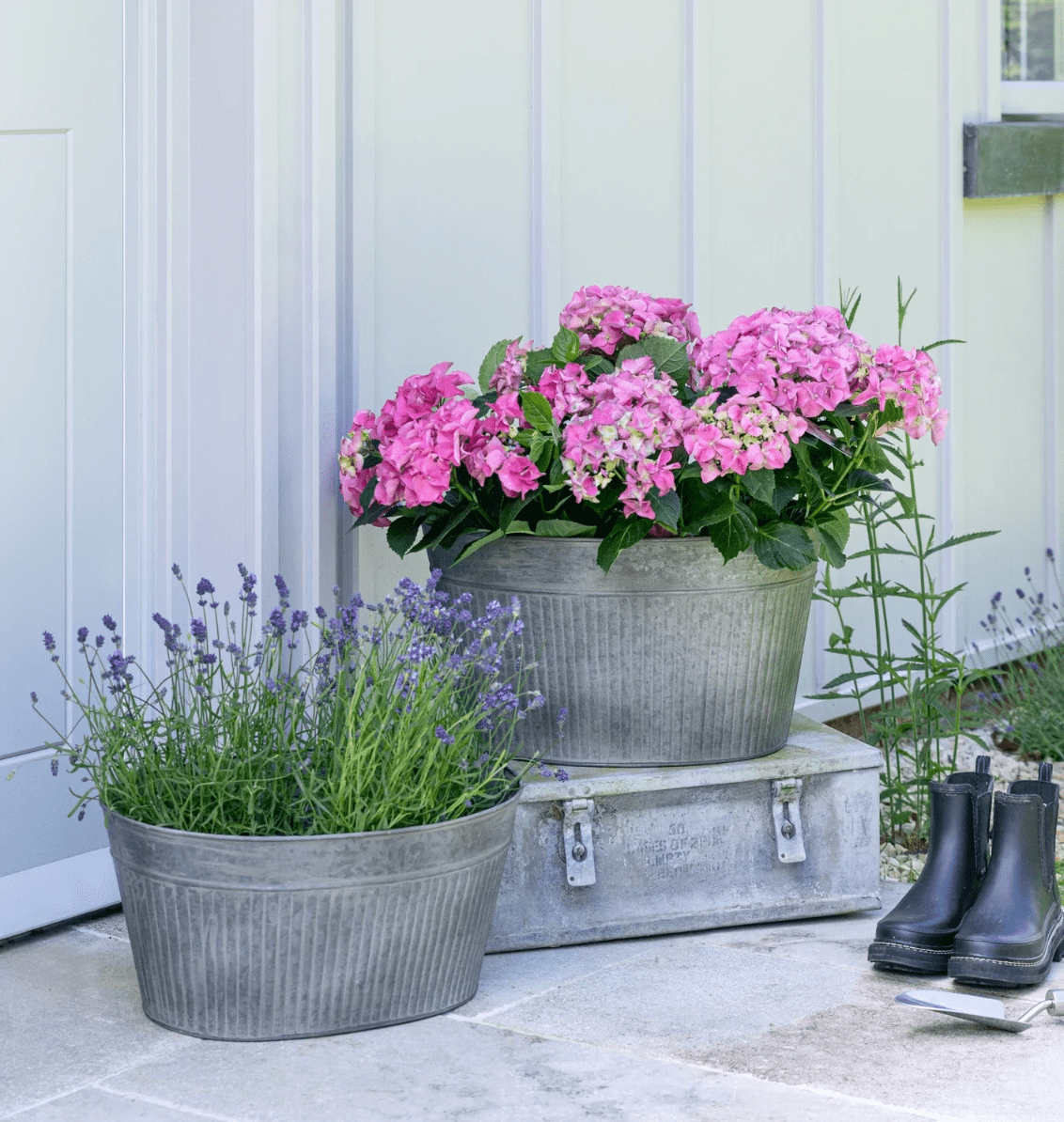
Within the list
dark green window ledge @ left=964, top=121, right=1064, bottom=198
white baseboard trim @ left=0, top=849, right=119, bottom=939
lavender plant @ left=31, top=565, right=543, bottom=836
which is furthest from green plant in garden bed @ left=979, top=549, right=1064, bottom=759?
white baseboard trim @ left=0, top=849, right=119, bottom=939

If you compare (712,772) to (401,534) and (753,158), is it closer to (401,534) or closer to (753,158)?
(401,534)

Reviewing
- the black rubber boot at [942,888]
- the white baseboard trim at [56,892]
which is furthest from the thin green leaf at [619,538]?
the white baseboard trim at [56,892]

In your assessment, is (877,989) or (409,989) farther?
(877,989)

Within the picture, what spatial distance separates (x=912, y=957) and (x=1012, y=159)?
100 inches

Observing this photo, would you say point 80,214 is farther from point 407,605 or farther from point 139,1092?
point 139,1092

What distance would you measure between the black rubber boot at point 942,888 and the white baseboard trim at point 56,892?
1.16 meters

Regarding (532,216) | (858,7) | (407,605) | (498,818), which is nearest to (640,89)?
(532,216)

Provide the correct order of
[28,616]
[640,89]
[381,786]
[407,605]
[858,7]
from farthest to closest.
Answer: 1. [858,7]
2. [640,89]
3. [28,616]
4. [407,605]
5. [381,786]

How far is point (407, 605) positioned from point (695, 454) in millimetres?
439

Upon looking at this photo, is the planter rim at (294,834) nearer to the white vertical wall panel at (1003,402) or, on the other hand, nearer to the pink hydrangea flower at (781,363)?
the pink hydrangea flower at (781,363)

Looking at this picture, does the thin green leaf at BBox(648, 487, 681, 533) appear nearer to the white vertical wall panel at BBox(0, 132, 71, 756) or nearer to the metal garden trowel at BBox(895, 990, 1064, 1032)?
the metal garden trowel at BBox(895, 990, 1064, 1032)

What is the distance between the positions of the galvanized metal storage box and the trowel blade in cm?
43

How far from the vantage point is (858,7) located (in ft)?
12.1

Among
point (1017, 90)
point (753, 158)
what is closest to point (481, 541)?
point (753, 158)
